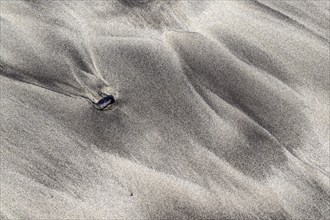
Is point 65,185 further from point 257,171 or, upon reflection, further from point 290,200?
point 290,200

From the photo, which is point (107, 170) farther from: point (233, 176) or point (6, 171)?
point (233, 176)

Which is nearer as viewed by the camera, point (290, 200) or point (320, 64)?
point (290, 200)

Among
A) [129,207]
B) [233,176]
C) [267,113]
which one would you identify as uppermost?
[267,113]

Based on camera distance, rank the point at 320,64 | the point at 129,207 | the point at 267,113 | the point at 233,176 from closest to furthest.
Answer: the point at 129,207, the point at 233,176, the point at 267,113, the point at 320,64

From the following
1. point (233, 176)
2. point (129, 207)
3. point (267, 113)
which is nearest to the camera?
point (129, 207)

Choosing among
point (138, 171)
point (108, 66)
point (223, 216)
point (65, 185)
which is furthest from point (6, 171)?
point (223, 216)

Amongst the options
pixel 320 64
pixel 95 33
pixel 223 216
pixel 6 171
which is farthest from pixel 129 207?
pixel 320 64

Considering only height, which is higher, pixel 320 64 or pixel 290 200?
pixel 320 64
